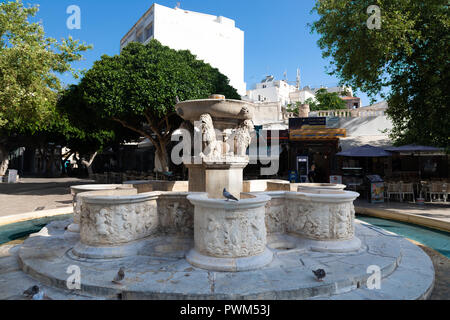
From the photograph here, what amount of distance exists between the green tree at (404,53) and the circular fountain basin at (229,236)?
854 centimetres

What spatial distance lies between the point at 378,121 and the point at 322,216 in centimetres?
1635

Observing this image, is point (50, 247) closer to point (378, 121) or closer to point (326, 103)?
point (378, 121)

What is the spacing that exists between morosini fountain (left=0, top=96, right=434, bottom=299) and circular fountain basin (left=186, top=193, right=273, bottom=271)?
0.01 m

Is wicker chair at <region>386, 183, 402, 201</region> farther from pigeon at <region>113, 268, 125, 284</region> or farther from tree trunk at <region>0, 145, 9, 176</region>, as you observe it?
tree trunk at <region>0, 145, 9, 176</region>

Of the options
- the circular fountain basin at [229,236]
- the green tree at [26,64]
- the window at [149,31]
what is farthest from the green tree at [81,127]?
the window at [149,31]

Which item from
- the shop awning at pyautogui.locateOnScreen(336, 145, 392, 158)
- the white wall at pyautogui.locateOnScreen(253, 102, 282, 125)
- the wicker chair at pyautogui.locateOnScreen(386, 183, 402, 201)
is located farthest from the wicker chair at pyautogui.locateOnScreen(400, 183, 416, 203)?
the white wall at pyautogui.locateOnScreen(253, 102, 282, 125)

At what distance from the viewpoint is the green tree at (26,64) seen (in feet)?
35.4

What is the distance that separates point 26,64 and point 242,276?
12652mm

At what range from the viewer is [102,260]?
12.7ft

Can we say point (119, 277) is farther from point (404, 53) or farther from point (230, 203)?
point (404, 53)

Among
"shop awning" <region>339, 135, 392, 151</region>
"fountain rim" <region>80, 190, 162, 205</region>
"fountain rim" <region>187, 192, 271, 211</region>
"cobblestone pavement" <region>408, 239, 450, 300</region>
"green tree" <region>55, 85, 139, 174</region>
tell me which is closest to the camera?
"cobblestone pavement" <region>408, 239, 450, 300</region>

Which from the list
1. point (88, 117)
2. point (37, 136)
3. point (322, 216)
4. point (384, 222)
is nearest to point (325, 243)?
point (322, 216)

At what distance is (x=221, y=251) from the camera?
356cm

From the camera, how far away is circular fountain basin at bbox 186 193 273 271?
138 inches
